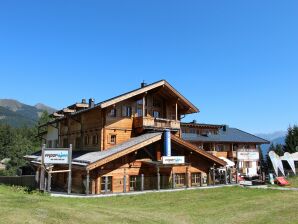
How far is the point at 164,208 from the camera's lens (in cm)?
2050

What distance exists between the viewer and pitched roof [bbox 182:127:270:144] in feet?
177

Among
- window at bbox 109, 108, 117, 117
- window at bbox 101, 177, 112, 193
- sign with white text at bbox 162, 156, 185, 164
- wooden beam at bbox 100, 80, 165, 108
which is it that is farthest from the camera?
window at bbox 109, 108, 117, 117

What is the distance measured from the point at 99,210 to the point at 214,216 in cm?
603

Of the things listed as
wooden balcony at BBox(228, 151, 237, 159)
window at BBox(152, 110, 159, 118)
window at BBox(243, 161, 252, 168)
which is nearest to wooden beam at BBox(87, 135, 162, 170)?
window at BBox(152, 110, 159, 118)

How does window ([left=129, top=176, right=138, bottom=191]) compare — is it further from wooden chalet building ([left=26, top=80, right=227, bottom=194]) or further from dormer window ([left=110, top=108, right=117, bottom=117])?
dormer window ([left=110, top=108, right=117, bottom=117])

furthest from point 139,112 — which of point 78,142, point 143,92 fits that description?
point 78,142

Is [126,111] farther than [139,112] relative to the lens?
No

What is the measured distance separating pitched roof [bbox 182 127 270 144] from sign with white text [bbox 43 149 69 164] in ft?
95.4

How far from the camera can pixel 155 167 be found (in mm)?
30781

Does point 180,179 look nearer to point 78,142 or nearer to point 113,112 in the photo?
point 113,112

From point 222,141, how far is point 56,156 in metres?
35.3

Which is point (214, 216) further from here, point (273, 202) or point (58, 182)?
point (58, 182)

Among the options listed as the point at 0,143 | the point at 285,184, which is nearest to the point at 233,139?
the point at 285,184

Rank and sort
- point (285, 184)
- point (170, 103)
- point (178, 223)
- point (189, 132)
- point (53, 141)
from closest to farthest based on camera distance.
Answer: point (178, 223), point (285, 184), point (170, 103), point (53, 141), point (189, 132)
